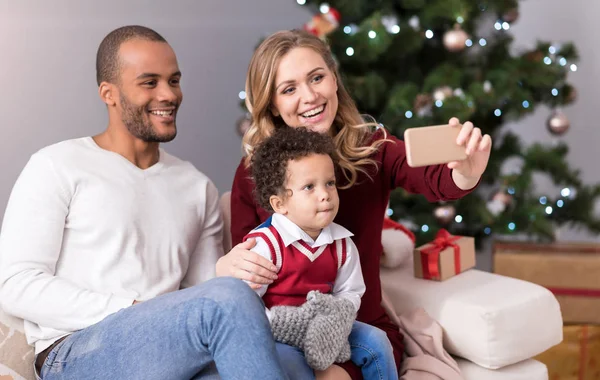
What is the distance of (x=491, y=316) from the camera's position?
70.3 inches

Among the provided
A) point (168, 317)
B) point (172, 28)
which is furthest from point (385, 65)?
point (168, 317)

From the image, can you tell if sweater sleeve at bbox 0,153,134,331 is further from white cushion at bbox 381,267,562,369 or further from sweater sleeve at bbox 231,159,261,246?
white cushion at bbox 381,267,562,369

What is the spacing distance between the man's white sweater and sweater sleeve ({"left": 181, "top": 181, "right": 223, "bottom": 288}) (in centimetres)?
1

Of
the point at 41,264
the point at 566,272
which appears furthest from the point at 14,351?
the point at 566,272

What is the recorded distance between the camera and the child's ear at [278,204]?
5.40 feet

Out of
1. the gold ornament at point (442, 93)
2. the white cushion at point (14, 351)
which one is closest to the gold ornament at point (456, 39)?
the gold ornament at point (442, 93)

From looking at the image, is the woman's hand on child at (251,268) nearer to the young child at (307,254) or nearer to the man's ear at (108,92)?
the young child at (307,254)

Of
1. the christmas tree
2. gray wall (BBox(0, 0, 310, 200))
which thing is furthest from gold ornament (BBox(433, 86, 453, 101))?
gray wall (BBox(0, 0, 310, 200))

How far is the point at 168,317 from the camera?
4.74 ft

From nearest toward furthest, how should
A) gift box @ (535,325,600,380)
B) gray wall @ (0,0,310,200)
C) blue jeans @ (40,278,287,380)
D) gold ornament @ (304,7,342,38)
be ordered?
A: blue jeans @ (40,278,287,380) < gift box @ (535,325,600,380) < gray wall @ (0,0,310,200) < gold ornament @ (304,7,342,38)

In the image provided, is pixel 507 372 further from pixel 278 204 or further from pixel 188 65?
pixel 188 65

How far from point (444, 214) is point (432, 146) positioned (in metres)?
1.87

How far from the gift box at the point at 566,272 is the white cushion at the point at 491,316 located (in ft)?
3.11

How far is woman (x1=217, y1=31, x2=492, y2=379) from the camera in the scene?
179 centimetres
